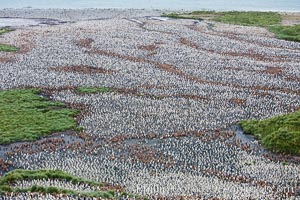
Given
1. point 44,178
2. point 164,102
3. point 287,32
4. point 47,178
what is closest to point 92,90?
point 164,102

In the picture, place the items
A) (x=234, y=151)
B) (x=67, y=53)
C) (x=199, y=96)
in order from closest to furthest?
(x=234, y=151)
(x=199, y=96)
(x=67, y=53)

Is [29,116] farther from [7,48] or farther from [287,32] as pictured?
[287,32]

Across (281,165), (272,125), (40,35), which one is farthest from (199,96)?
(40,35)

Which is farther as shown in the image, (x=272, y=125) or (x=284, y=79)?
(x=284, y=79)

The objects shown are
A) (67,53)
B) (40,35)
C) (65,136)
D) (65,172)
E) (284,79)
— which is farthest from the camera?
(40,35)

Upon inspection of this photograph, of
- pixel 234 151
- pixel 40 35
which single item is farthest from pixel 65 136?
pixel 40 35

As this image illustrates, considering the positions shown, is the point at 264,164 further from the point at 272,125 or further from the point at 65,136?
the point at 65,136
